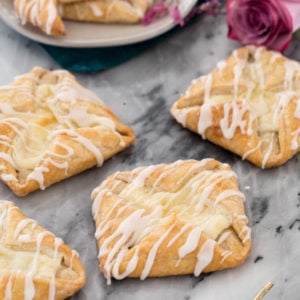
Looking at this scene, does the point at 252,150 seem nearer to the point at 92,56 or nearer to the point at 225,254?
the point at 225,254

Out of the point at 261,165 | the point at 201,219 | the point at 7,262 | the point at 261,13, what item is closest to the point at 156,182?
the point at 201,219

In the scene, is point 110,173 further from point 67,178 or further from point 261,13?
point 261,13

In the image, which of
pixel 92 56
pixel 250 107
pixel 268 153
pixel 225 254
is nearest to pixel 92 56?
pixel 92 56

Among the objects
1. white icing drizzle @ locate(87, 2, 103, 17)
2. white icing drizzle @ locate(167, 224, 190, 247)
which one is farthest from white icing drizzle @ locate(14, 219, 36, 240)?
white icing drizzle @ locate(87, 2, 103, 17)

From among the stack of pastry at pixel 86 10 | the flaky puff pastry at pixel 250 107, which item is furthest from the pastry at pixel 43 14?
the flaky puff pastry at pixel 250 107

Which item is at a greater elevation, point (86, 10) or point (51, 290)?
point (86, 10)

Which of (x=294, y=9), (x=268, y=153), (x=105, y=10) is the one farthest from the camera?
(x=105, y=10)
